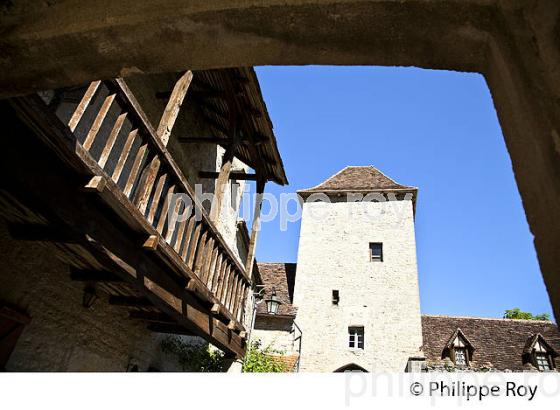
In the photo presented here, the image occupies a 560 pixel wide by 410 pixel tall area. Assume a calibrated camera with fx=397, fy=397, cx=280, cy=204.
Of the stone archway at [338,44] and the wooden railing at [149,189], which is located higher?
the wooden railing at [149,189]

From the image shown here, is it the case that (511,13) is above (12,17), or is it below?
below

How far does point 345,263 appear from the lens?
19391 mm

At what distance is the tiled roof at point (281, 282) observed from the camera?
59.9 ft

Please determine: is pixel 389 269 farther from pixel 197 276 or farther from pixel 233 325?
pixel 197 276

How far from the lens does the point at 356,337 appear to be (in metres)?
17.4

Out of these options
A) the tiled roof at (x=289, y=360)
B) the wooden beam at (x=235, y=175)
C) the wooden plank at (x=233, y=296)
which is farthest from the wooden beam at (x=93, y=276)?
the tiled roof at (x=289, y=360)

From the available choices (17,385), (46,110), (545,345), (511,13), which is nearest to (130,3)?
(511,13)

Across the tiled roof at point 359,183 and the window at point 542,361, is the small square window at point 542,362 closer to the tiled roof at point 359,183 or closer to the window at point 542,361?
the window at point 542,361

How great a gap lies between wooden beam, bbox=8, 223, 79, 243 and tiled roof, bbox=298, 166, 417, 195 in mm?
18146

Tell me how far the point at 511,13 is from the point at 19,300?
475 centimetres

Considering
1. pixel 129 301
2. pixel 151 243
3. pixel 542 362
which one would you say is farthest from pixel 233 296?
pixel 542 362

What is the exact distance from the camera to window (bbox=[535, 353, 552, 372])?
53.2 ft

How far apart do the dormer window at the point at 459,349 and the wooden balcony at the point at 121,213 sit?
13.5 meters

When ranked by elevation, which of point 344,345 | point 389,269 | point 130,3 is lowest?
point 130,3
